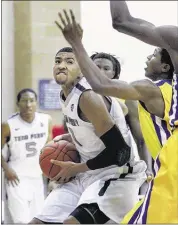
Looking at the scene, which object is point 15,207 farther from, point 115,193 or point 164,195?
point 164,195

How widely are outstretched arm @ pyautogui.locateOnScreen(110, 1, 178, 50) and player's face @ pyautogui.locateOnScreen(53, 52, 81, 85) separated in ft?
2.88

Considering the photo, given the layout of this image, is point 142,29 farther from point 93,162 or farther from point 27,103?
point 27,103

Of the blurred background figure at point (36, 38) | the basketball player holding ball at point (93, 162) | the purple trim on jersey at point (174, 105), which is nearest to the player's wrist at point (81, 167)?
the basketball player holding ball at point (93, 162)

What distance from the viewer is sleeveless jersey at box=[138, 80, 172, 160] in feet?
9.46

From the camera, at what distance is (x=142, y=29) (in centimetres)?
281

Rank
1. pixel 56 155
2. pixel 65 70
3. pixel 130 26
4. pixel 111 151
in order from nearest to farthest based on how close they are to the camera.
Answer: pixel 130 26
pixel 111 151
pixel 65 70
pixel 56 155

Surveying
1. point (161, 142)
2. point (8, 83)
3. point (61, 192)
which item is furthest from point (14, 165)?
point (161, 142)

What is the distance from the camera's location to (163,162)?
2.74 metres

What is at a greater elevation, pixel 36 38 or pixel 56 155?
pixel 36 38

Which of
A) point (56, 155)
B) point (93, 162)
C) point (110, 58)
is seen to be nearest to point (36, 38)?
point (110, 58)

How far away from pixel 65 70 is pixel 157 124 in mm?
785

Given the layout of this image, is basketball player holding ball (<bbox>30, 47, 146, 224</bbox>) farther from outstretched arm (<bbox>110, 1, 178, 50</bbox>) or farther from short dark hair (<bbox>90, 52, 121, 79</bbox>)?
outstretched arm (<bbox>110, 1, 178, 50</bbox>)

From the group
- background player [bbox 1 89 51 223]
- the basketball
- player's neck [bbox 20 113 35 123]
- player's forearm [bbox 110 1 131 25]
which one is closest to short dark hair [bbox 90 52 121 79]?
the basketball

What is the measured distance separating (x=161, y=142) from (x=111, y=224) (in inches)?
27.7
